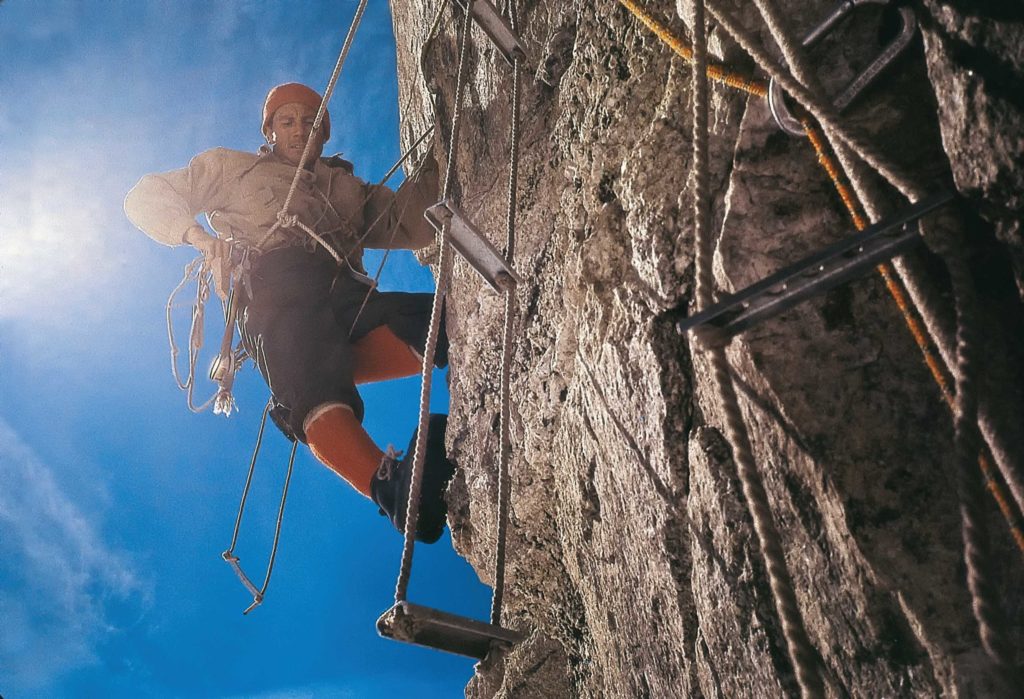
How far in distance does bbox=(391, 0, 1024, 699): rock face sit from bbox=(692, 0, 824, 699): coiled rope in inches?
6.9

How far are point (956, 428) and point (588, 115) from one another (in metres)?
1.39

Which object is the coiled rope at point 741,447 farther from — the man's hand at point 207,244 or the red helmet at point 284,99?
the red helmet at point 284,99

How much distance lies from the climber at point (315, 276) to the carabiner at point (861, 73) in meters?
1.78

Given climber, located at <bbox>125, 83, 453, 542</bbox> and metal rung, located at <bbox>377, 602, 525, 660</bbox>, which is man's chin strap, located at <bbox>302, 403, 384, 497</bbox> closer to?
climber, located at <bbox>125, 83, 453, 542</bbox>

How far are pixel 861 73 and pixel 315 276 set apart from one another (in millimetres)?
2419

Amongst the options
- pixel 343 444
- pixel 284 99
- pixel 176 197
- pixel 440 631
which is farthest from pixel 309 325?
pixel 440 631

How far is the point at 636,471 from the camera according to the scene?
151 centimetres

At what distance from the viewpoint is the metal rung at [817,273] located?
0.97 m

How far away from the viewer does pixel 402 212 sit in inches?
132

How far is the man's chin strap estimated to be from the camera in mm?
2658

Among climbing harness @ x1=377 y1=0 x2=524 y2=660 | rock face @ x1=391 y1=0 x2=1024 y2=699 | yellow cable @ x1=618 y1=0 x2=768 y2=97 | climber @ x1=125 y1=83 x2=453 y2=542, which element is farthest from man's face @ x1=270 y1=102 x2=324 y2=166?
yellow cable @ x1=618 y1=0 x2=768 y2=97

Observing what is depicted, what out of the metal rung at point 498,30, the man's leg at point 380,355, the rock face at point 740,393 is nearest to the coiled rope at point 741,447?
the rock face at point 740,393

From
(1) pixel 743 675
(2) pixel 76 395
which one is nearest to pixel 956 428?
(1) pixel 743 675

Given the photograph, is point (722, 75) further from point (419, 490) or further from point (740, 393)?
point (419, 490)
